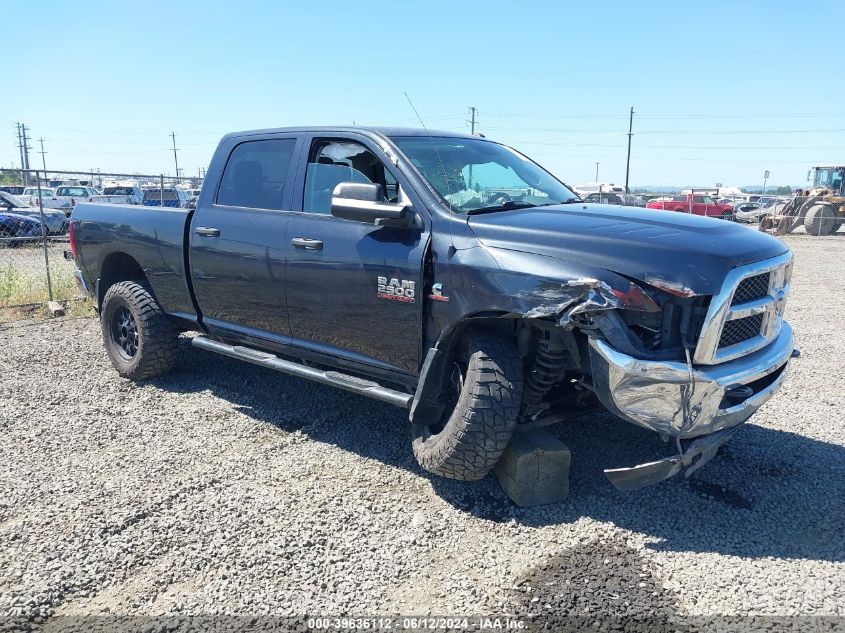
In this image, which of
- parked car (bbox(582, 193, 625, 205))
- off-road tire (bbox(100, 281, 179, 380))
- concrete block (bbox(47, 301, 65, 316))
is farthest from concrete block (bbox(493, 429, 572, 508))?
concrete block (bbox(47, 301, 65, 316))

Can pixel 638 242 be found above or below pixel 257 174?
below

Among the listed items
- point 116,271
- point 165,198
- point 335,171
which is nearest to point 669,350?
point 335,171

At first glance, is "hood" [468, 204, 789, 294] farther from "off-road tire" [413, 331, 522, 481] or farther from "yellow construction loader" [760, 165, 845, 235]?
Result: "yellow construction loader" [760, 165, 845, 235]

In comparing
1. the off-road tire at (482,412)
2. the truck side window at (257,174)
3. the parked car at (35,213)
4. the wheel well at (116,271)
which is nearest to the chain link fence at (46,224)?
the parked car at (35,213)

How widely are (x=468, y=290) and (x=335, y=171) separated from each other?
59.7 inches

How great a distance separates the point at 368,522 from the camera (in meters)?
3.47

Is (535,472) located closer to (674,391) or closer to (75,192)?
(674,391)

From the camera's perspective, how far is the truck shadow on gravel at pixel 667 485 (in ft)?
11.0

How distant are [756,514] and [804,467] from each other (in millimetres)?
817

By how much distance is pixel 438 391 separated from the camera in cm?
373

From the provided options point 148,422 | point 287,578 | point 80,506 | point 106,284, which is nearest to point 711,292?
point 287,578

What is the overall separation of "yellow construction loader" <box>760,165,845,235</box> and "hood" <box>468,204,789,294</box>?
79.6 ft

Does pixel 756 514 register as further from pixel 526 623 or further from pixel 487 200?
pixel 487 200

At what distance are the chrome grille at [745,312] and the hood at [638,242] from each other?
0.06 m
